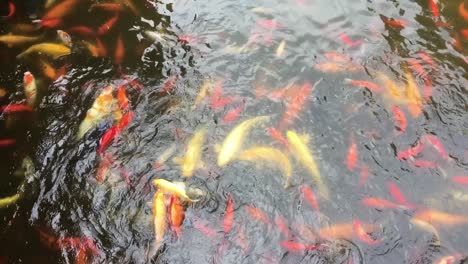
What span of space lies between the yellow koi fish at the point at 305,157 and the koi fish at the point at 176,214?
129 cm

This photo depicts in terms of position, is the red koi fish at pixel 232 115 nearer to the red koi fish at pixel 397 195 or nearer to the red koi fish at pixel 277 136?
the red koi fish at pixel 277 136

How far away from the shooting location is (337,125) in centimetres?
472

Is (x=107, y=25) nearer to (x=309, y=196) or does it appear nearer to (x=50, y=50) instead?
(x=50, y=50)

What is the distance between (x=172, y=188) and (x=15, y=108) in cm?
212

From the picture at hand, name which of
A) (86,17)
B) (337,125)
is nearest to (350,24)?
(337,125)

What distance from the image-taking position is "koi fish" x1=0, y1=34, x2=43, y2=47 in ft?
18.0

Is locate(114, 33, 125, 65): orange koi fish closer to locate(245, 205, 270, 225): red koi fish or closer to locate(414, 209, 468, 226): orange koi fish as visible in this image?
locate(245, 205, 270, 225): red koi fish

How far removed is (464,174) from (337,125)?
4.37 ft

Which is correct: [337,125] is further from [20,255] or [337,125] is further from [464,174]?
[20,255]

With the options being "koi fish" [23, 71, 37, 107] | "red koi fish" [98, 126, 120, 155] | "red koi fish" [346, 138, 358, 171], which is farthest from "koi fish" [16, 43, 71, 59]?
"red koi fish" [346, 138, 358, 171]

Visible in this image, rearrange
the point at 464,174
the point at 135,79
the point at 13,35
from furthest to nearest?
1. the point at 13,35
2. the point at 135,79
3. the point at 464,174

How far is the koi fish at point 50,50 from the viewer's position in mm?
5387

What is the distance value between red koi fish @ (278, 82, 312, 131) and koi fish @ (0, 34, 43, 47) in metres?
3.32

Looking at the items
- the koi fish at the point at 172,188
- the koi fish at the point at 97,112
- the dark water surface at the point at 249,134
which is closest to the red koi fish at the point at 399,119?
the dark water surface at the point at 249,134
